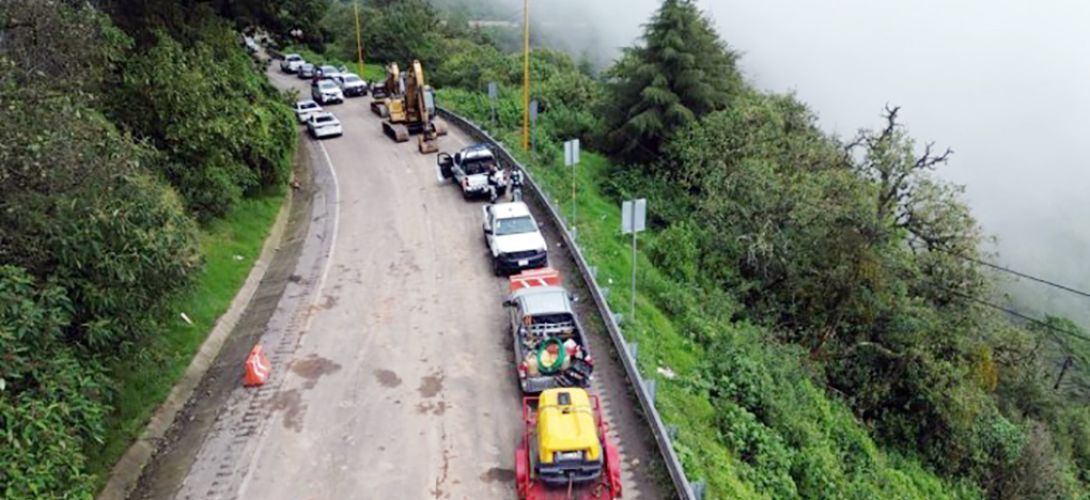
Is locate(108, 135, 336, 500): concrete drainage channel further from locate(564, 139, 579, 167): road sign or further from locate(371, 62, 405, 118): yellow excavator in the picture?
locate(371, 62, 405, 118): yellow excavator

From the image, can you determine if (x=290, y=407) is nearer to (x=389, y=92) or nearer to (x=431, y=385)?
(x=431, y=385)

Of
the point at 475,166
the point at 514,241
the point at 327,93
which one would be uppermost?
the point at 327,93

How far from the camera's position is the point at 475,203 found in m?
25.1

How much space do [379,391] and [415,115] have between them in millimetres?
22453

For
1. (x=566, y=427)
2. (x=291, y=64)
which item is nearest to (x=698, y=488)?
(x=566, y=427)

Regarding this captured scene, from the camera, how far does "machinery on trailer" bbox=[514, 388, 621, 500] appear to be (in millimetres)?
10906

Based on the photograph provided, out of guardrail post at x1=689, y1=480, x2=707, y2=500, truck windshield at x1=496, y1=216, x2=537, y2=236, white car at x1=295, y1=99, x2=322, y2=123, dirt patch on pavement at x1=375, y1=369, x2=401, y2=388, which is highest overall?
white car at x1=295, y1=99, x2=322, y2=123

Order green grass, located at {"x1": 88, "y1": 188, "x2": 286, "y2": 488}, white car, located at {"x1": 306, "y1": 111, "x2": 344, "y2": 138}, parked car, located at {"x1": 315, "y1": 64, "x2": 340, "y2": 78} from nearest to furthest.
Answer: green grass, located at {"x1": 88, "y1": 188, "x2": 286, "y2": 488} < white car, located at {"x1": 306, "y1": 111, "x2": 344, "y2": 138} < parked car, located at {"x1": 315, "y1": 64, "x2": 340, "y2": 78}

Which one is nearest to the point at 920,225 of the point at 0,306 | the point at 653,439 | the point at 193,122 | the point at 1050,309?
the point at 653,439

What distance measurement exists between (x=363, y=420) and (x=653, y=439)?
5430mm

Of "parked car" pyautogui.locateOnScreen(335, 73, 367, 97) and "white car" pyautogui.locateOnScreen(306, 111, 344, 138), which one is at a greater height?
"parked car" pyautogui.locateOnScreen(335, 73, 367, 97)

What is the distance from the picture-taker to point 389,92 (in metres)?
38.3

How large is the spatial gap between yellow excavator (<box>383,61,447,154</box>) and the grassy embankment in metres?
10.4

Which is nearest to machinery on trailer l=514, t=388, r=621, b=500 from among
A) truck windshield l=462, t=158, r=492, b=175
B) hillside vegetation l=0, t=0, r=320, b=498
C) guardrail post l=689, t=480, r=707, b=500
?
guardrail post l=689, t=480, r=707, b=500
